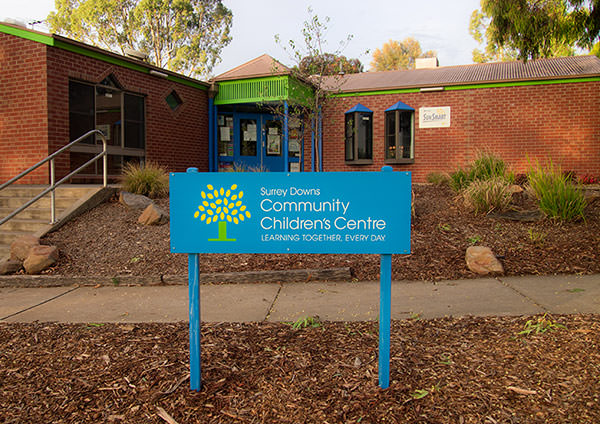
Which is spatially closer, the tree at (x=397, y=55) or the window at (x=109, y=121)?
the window at (x=109, y=121)

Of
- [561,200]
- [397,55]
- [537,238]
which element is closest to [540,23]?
[561,200]

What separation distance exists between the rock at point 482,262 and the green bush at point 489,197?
2.10 m

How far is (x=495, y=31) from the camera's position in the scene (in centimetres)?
691

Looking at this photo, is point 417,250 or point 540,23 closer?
point 417,250

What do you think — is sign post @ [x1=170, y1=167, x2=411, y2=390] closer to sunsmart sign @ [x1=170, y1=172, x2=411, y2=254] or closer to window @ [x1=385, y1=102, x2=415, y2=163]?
sunsmart sign @ [x1=170, y1=172, x2=411, y2=254]

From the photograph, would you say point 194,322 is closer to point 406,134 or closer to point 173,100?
point 173,100

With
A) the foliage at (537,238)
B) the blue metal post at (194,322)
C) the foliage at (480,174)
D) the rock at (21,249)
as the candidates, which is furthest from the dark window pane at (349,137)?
the blue metal post at (194,322)

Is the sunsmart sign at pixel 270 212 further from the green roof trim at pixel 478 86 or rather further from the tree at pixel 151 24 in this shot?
the tree at pixel 151 24

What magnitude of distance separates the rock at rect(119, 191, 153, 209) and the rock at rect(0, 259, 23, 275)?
2.14m

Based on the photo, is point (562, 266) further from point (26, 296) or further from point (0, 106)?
point (0, 106)

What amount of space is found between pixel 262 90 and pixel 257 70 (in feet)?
7.92

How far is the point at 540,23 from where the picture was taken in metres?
6.68

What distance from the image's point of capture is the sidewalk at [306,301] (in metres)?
3.97

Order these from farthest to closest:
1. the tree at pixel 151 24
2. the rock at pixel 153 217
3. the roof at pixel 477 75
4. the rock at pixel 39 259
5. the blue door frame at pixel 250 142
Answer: the tree at pixel 151 24
the blue door frame at pixel 250 142
the roof at pixel 477 75
the rock at pixel 153 217
the rock at pixel 39 259
